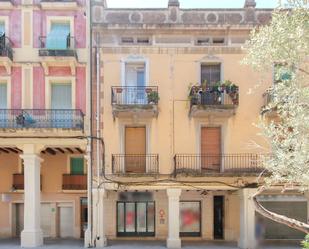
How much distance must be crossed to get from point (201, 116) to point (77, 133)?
5.31 meters

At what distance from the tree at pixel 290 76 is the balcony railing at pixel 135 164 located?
8.86m

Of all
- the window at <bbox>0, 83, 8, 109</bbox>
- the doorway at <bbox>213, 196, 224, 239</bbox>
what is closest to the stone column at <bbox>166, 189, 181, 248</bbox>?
the doorway at <bbox>213, 196, 224, 239</bbox>

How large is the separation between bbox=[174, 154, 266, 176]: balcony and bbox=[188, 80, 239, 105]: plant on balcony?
91.1 inches

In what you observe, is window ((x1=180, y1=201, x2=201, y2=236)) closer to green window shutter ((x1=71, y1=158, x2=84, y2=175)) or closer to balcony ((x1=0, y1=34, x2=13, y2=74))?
green window shutter ((x1=71, y1=158, x2=84, y2=175))

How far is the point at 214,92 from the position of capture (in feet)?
59.2

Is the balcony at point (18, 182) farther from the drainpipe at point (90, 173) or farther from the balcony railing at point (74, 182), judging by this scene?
the drainpipe at point (90, 173)

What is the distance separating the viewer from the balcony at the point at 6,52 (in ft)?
59.8

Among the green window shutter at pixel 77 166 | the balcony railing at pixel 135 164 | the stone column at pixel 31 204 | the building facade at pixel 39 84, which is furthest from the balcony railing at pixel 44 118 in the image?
the green window shutter at pixel 77 166

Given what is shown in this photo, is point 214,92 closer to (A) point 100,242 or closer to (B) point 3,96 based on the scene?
(A) point 100,242

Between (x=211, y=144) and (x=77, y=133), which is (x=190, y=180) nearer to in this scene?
(x=211, y=144)

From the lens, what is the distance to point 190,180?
18.3 m

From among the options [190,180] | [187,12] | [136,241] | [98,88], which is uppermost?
[187,12]

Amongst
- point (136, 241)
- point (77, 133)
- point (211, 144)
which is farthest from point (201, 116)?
point (136, 241)

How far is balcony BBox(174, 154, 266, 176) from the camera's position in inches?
712
